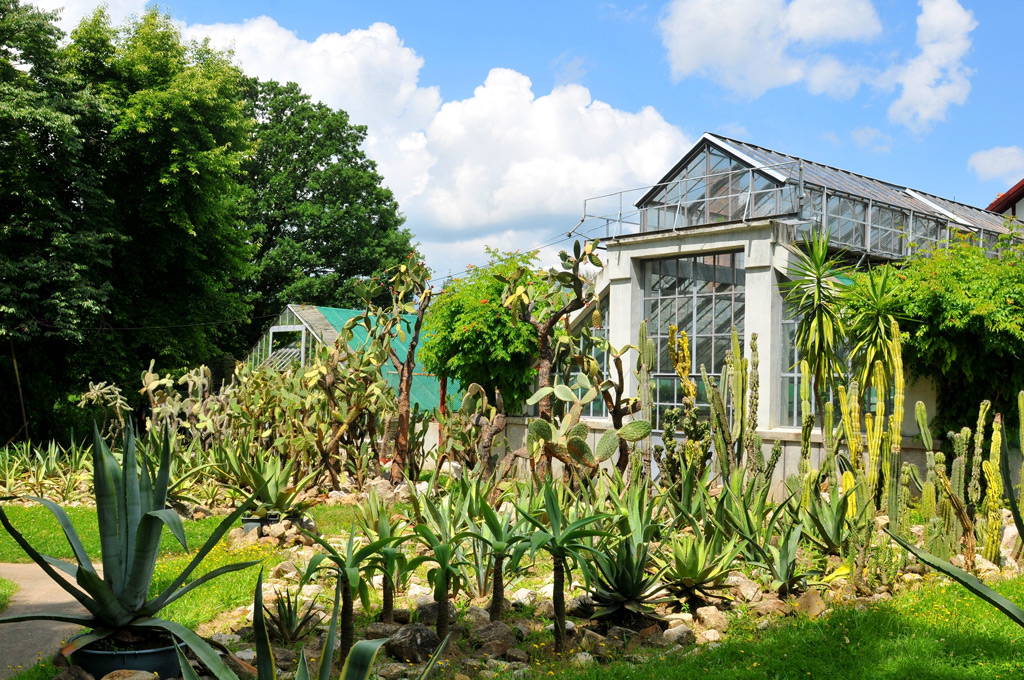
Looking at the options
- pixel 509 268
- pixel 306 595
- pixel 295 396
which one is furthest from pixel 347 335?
pixel 306 595

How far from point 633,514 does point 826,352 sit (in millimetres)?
5845

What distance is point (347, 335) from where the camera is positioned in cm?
1183

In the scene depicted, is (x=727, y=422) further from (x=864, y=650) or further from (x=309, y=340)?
(x=309, y=340)

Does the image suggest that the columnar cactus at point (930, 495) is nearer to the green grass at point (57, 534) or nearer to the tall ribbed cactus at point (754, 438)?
the tall ribbed cactus at point (754, 438)

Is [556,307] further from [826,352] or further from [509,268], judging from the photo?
[509,268]

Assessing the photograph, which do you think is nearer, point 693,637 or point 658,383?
point 693,637

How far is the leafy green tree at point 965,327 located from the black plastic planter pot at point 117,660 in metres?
10.2

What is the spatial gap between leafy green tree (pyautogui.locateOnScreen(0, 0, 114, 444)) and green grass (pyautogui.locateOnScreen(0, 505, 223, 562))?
6719 millimetres

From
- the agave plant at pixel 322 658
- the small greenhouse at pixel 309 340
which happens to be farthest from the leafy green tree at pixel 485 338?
the agave plant at pixel 322 658

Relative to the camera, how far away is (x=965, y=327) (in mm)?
10688

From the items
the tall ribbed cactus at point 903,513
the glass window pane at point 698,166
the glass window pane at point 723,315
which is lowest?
the tall ribbed cactus at point 903,513

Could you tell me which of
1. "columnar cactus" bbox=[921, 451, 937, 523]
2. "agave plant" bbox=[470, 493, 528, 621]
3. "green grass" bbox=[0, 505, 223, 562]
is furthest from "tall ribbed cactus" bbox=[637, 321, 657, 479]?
"green grass" bbox=[0, 505, 223, 562]

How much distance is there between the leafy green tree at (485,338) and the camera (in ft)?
50.4

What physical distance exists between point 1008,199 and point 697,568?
23.6 metres
